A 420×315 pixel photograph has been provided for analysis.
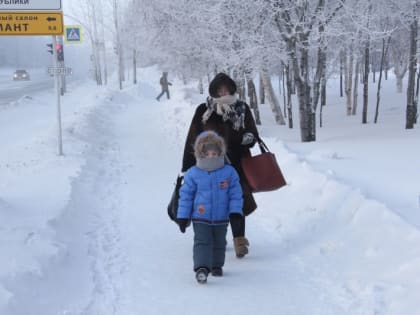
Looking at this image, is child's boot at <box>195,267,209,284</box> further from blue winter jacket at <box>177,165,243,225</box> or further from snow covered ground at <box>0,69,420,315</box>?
blue winter jacket at <box>177,165,243,225</box>

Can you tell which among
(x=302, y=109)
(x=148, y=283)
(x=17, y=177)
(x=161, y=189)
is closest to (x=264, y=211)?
(x=161, y=189)

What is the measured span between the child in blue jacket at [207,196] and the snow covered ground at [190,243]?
1.03ft

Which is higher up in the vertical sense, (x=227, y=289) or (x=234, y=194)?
(x=234, y=194)

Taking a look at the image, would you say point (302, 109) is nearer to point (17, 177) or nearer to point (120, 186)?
point (120, 186)

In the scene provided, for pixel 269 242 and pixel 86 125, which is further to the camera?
pixel 86 125

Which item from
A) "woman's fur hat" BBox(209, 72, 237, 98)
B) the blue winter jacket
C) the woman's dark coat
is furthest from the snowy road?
the blue winter jacket

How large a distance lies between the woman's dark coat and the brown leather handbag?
0.39 ft

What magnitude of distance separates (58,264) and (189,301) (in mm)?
1289

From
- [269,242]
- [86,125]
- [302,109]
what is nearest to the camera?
[269,242]

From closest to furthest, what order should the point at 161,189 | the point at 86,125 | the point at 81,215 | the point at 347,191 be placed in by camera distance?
the point at 347,191, the point at 81,215, the point at 161,189, the point at 86,125

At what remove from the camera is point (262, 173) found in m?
5.11

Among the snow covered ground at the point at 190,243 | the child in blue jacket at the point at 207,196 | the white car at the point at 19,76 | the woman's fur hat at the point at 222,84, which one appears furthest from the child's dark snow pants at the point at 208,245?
the white car at the point at 19,76

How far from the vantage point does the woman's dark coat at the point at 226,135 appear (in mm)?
5074

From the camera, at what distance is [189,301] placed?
4211 mm
